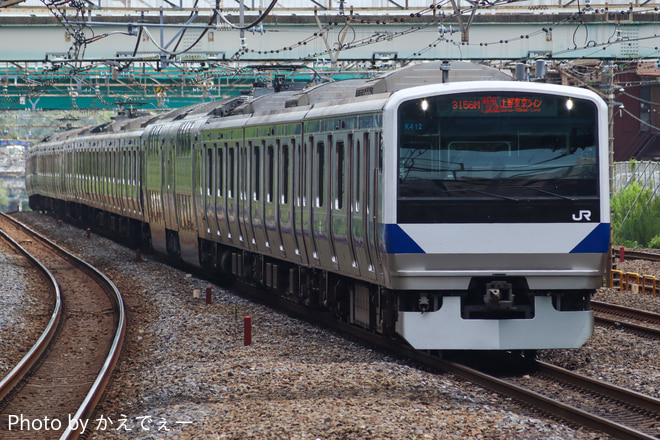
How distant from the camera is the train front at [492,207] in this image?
10.5 metres

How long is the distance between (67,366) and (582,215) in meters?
6.12

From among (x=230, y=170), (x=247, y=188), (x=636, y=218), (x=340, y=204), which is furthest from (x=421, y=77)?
(x=636, y=218)

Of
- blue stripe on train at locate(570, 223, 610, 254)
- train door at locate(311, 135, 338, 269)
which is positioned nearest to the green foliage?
train door at locate(311, 135, 338, 269)

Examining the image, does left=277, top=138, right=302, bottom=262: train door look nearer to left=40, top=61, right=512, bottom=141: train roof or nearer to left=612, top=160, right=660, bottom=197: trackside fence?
left=40, top=61, right=512, bottom=141: train roof

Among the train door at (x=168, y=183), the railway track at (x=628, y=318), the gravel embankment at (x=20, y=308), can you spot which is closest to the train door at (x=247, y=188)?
the gravel embankment at (x=20, y=308)

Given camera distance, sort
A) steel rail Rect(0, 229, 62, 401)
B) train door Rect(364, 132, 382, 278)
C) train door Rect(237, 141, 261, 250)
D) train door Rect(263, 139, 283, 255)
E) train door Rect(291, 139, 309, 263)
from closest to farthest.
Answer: train door Rect(364, 132, 382, 278), steel rail Rect(0, 229, 62, 401), train door Rect(291, 139, 309, 263), train door Rect(263, 139, 283, 255), train door Rect(237, 141, 261, 250)

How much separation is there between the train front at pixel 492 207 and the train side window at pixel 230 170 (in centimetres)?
680

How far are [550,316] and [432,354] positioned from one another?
1351mm

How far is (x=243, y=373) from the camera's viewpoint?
10.6m

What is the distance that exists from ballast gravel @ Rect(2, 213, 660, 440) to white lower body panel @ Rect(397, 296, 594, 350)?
0.36 m

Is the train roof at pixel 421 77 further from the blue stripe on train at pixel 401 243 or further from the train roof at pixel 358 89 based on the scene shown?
the blue stripe on train at pixel 401 243

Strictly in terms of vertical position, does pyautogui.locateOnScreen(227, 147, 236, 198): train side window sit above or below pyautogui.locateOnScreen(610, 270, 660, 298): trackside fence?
above

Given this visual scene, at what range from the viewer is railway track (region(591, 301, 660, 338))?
1351 cm

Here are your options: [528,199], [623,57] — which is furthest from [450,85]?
[623,57]
